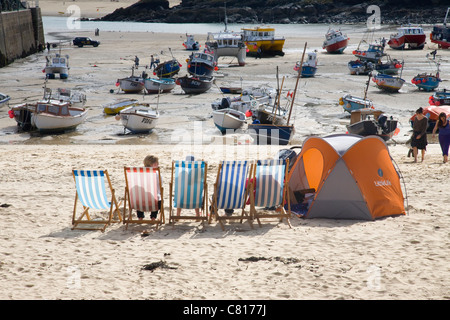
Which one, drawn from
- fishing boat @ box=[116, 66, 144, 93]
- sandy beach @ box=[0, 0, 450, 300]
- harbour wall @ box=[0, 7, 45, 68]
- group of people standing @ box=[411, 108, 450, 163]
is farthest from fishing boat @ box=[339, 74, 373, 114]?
harbour wall @ box=[0, 7, 45, 68]

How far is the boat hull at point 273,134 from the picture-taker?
17297mm

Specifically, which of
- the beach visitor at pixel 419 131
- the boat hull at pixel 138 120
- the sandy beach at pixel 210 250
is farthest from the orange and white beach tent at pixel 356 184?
the boat hull at pixel 138 120

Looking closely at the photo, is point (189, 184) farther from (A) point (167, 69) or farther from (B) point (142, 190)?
(A) point (167, 69)

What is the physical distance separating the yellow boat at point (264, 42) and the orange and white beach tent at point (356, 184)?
4208 cm

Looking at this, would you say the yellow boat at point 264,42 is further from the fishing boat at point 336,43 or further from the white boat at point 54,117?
the white boat at point 54,117

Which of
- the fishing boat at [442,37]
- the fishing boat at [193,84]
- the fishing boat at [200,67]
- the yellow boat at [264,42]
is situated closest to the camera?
the fishing boat at [193,84]

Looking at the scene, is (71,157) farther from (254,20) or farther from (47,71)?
(254,20)

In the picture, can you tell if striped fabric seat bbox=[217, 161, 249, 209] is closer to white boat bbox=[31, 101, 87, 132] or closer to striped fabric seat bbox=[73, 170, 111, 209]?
striped fabric seat bbox=[73, 170, 111, 209]

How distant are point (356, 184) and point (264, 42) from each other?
141 ft

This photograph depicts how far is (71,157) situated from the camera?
45.9ft

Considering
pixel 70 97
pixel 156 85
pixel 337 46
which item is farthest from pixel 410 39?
pixel 70 97

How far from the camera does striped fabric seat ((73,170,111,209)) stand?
8.09 m

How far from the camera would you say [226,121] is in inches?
789

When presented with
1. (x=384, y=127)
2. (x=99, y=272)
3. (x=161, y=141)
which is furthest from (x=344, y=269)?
(x=161, y=141)
